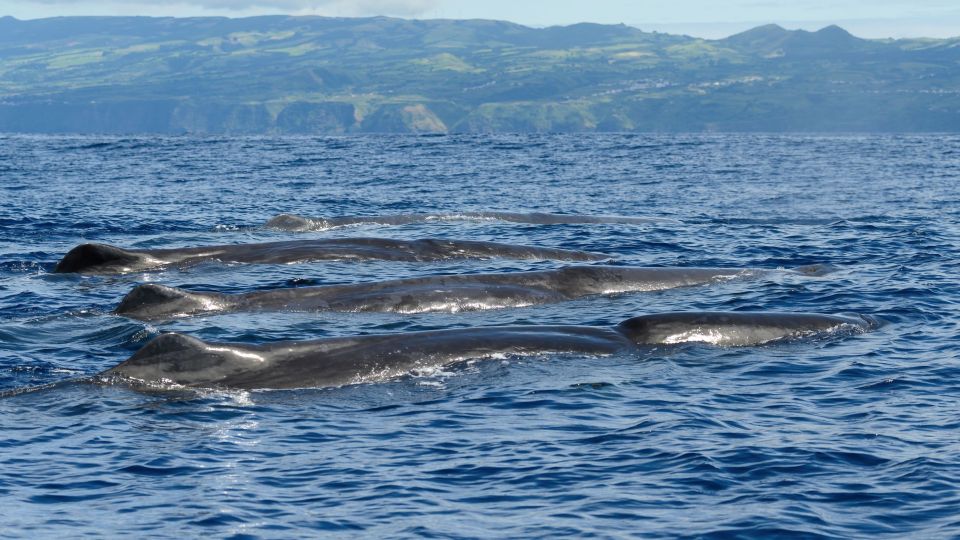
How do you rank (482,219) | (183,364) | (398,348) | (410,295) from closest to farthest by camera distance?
(183,364), (398,348), (410,295), (482,219)

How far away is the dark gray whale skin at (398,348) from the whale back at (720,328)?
0.02 m

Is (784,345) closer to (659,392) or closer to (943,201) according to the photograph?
(659,392)

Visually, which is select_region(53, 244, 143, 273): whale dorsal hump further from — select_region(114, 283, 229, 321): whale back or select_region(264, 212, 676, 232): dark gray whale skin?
select_region(264, 212, 676, 232): dark gray whale skin

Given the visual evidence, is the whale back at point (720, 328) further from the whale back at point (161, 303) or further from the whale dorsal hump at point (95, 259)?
the whale dorsal hump at point (95, 259)

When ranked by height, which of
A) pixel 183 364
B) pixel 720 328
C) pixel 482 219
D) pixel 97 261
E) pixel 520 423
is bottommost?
pixel 482 219

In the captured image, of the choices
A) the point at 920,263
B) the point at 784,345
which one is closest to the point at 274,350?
the point at 784,345

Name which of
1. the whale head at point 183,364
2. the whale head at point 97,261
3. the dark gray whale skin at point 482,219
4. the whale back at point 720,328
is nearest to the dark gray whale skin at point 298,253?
the whale head at point 97,261

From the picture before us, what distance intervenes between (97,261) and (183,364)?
11536mm

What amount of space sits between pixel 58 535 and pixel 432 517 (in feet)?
11.2

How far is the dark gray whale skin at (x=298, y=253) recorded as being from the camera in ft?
88.2

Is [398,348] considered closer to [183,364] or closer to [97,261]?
[183,364]

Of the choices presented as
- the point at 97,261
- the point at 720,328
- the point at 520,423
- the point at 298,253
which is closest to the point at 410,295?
the point at 720,328

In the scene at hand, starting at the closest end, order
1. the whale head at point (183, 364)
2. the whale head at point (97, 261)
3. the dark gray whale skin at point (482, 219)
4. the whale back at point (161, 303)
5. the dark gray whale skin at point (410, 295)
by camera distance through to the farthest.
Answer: the whale head at point (183, 364), the whale back at point (161, 303), the dark gray whale skin at point (410, 295), the whale head at point (97, 261), the dark gray whale skin at point (482, 219)

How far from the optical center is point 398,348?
689 inches
